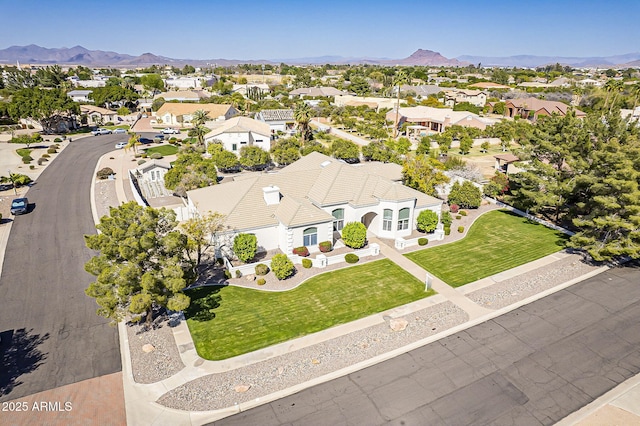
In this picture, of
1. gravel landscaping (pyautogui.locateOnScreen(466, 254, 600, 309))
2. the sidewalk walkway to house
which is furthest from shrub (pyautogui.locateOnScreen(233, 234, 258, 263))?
gravel landscaping (pyautogui.locateOnScreen(466, 254, 600, 309))

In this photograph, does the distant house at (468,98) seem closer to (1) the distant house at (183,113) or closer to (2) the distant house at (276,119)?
(2) the distant house at (276,119)

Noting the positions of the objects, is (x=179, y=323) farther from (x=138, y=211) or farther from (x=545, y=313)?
(x=545, y=313)

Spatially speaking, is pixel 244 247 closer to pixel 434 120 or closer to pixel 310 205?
pixel 310 205

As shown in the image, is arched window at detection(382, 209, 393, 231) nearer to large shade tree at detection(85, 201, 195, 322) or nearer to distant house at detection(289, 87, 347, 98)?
large shade tree at detection(85, 201, 195, 322)

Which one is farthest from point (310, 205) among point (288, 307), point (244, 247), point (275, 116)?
point (275, 116)

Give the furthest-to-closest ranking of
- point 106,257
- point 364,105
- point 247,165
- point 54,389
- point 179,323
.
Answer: point 364,105
point 247,165
point 179,323
point 106,257
point 54,389

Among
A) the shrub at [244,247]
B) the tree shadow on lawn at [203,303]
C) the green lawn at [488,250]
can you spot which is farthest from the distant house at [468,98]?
the tree shadow on lawn at [203,303]

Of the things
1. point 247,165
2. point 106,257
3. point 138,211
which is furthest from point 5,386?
point 247,165
